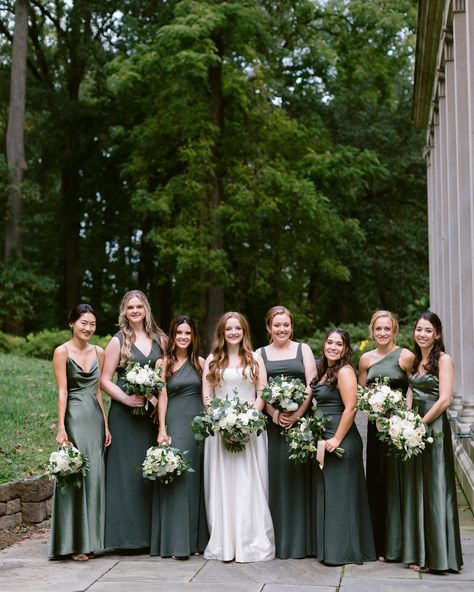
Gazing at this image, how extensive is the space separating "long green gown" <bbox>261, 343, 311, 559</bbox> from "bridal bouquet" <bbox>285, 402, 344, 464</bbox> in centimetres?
25

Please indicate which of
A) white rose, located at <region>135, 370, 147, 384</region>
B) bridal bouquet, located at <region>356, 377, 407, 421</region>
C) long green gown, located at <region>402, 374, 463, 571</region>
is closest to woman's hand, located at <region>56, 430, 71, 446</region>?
white rose, located at <region>135, 370, 147, 384</region>

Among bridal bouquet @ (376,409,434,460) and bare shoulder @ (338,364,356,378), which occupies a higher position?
bare shoulder @ (338,364,356,378)

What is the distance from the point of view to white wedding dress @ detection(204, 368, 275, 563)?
7.06 metres

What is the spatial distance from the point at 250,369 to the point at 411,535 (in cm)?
193

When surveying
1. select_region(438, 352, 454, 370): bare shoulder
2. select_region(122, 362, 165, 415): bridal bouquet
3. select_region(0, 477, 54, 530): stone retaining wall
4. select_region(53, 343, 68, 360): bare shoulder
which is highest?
select_region(53, 343, 68, 360): bare shoulder

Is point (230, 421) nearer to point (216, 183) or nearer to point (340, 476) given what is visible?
point (340, 476)

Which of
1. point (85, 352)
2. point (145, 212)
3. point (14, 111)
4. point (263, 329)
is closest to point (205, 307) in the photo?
point (145, 212)

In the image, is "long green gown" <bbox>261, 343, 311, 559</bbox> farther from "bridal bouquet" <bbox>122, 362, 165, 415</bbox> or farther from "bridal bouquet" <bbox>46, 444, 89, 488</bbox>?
"bridal bouquet" <bbox>46, 444, 89, 488</bbox>

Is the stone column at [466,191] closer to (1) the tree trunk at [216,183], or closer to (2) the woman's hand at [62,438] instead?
(2) the woman's hand at [62,438]

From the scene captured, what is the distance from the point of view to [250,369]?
23.8ft

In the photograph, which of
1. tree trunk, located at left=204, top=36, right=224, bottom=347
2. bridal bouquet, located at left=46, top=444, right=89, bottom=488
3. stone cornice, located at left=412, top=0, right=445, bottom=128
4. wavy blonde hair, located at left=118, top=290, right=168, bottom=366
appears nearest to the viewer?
bridal bouquet, located at left=46, top=444, right=89, bottom=488

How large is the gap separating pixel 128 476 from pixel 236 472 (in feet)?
3.40

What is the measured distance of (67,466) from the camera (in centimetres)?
695

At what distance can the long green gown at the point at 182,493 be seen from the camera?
23.7 feet
